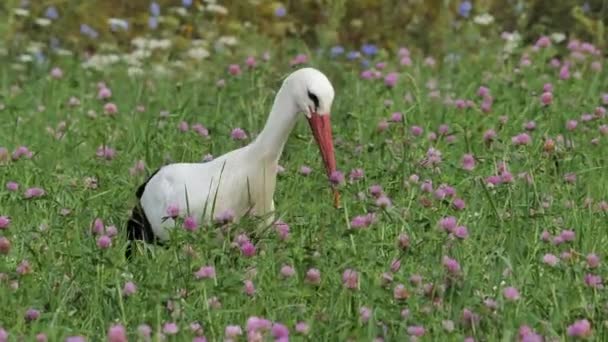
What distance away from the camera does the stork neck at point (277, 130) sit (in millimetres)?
4648

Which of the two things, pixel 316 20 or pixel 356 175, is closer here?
pixel 356 175

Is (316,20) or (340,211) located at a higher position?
(340,211)

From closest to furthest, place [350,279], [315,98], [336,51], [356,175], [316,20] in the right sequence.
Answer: [350,279] → [315,98] → [356,175] → [336,51] → [316,20]

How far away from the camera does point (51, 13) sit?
806 cm

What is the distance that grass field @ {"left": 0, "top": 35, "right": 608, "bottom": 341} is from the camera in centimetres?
372

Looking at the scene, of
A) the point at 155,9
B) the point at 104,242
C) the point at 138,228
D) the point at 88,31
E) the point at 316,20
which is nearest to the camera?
the point at 104,242

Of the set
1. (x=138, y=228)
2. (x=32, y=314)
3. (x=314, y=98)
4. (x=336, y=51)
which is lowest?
(x=336, y=51)

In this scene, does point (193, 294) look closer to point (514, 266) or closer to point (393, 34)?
point (514, 266)

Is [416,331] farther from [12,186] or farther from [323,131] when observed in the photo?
[12,186]

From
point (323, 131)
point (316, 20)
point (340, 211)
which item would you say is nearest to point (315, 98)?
point (323, 131)

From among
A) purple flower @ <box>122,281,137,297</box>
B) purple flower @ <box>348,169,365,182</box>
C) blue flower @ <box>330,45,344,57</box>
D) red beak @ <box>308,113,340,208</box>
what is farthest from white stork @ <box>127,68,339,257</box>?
blue flower @ <box>330,45,344,57</box>

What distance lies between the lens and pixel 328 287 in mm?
4043

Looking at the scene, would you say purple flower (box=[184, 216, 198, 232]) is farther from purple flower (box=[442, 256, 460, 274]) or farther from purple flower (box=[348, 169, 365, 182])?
purple flower (box=[348, 169, 365, 182])

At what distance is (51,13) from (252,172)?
12.2ft
